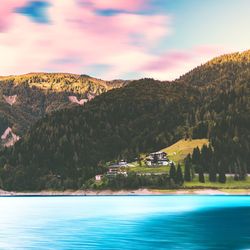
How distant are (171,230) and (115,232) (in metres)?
9.94

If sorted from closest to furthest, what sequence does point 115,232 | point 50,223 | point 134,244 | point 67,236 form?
point 134,244
point 67,236
point 115,232
point 50,223

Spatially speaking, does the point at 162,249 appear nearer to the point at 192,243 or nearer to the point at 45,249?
the point at 192,243

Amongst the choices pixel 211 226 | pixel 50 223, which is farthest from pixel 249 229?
pixel 50 223

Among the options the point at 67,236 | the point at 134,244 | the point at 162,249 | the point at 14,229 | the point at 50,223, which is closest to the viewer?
the point at 162,249

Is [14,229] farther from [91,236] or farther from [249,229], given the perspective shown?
[249,229]

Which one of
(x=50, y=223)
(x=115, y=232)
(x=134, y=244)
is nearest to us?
(x=134, y=244)

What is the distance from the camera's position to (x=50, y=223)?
112m

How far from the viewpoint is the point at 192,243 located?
248 ft

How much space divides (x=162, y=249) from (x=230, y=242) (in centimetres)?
Answer: 1252

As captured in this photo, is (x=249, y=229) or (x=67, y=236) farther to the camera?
(x=249, y=229)

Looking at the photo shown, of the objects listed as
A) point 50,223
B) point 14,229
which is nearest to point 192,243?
point 14,229

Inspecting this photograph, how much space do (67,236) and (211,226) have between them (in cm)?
2983

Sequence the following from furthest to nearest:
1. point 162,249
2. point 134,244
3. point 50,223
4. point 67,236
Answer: point 50,223, point 67,236, point 134,244, point 162,249

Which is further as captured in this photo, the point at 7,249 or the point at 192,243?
the point at 192,243
